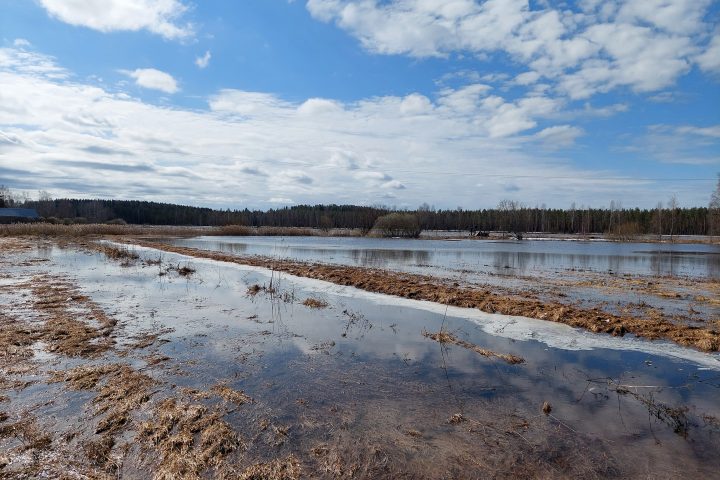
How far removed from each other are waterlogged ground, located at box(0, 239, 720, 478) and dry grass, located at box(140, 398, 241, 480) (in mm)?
22

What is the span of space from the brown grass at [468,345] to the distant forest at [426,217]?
271 feet

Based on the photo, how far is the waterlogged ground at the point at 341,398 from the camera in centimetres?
484

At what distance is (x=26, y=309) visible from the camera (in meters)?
12.1

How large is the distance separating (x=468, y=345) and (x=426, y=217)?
146 metres

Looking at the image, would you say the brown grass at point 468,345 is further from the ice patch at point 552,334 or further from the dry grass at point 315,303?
the dry grass at point 315,303

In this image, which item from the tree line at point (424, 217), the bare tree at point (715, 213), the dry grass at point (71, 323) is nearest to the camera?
the dry grass at point (71, 323)

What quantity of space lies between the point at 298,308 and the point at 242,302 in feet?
7.33

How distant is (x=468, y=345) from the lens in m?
9.66

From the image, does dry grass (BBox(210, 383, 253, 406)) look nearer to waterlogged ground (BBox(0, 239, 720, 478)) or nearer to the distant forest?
waterlogged ground (BBox(0, 239, 720, 478))

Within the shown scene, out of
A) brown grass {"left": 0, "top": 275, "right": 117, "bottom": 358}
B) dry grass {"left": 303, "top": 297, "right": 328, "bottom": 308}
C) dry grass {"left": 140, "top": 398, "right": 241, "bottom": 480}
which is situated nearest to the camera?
dry grass {"left": 140, "top": 398, "right": 241, "bottom": 480}

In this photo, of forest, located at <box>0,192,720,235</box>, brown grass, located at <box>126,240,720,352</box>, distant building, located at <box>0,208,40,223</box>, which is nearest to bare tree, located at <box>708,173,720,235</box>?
forest, located at <box>0,192,720,235</box>

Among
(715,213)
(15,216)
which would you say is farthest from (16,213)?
(715,213)

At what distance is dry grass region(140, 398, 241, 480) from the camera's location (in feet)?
15.2

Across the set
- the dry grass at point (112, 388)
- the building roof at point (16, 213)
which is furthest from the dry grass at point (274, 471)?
the building roof at point (16, 213)
